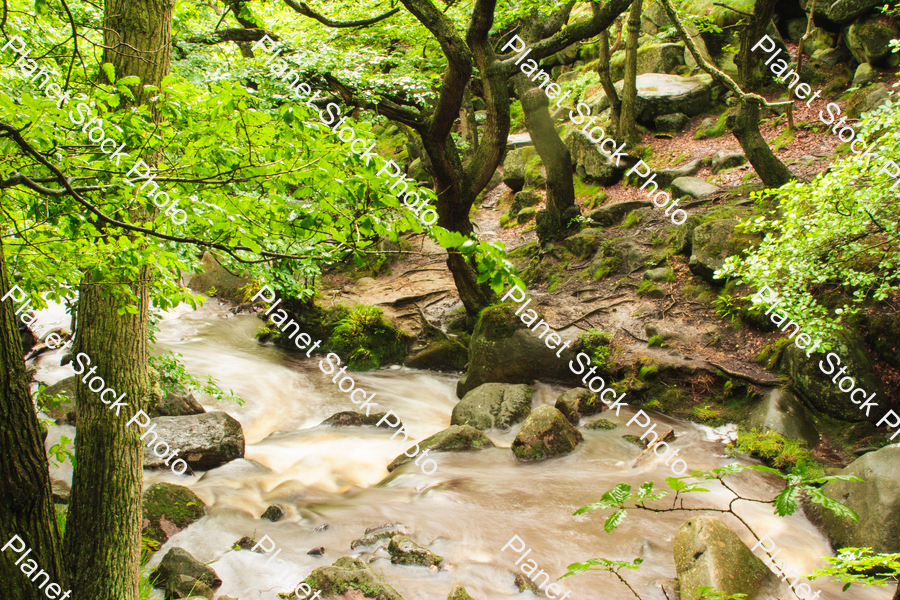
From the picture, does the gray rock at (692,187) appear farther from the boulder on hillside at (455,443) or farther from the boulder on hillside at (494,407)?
the boulder on hillside at (455,443)

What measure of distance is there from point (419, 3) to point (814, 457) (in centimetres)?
806

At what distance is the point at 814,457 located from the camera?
6.09m

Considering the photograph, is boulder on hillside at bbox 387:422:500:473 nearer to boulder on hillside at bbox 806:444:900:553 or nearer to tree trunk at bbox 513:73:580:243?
boulder on hillside at bbox 806:444:900:553

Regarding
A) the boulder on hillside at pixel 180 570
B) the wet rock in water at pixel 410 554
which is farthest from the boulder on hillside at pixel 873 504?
the boulder on hillside at pixel 180 570

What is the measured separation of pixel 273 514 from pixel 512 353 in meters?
4.82

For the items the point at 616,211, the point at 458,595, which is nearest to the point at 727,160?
the point at 616,211

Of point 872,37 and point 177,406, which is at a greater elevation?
point 872,37

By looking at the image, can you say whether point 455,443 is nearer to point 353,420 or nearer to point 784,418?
point 353,420

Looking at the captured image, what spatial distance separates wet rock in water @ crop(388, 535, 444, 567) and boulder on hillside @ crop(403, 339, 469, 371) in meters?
5.92

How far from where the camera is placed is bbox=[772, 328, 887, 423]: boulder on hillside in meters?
6.21

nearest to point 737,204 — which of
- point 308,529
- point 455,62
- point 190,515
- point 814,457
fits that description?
point 814,457

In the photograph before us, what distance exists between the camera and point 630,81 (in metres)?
13.9

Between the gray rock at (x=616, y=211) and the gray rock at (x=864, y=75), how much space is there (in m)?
5.56

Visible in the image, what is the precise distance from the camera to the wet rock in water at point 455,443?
295 inches
